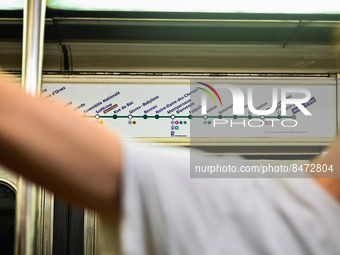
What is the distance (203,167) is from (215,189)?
0.07 meters

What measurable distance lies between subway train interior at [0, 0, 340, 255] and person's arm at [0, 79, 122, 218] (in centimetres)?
281

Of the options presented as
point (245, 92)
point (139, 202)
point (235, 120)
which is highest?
point (245, 92)

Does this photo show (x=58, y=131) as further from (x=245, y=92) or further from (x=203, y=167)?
(x=245, y=92)

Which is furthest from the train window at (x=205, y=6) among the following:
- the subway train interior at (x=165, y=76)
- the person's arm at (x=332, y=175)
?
the person's arm at (x=332, y=175)

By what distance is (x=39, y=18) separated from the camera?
6.04 ft

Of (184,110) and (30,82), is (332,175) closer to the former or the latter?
(30,82)

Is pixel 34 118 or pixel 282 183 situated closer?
pixel 34 118

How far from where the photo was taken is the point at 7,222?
10.3 feet

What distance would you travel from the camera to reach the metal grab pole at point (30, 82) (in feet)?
5.54

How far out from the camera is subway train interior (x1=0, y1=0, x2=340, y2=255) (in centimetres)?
315

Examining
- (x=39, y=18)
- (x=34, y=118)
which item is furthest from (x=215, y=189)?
(x=39, y=18)

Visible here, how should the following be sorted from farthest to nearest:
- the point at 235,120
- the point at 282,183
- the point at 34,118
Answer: the point at 235,120
the point at 282,183
the point at 34,118

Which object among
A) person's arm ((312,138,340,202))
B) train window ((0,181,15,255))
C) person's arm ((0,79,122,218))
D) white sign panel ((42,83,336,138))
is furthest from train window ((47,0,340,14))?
person's arm ((0,79,122,218))

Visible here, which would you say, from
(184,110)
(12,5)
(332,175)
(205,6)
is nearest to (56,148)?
(332,175)
